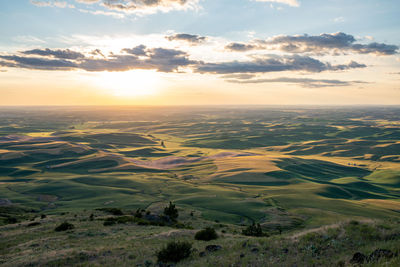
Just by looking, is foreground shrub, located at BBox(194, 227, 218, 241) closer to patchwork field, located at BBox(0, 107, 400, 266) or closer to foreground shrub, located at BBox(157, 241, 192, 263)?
foreground shrub, located at BBox(157, 241, 192, 263)

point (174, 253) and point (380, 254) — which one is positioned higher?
point (380, 254)

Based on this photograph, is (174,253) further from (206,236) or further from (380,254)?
(380,254)

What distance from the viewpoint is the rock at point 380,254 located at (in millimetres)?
13698

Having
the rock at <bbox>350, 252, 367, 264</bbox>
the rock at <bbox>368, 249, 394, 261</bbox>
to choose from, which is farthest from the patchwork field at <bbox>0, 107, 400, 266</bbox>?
the rock at <bbox>350, 252, 367, 264</bbox>

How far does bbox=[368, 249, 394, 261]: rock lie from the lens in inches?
539

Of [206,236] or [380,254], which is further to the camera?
[206,236]

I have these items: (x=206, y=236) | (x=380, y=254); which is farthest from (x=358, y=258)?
(x=206, y=236)

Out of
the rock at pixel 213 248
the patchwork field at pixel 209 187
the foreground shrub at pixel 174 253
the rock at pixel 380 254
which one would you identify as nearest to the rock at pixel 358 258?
the rock at pixel 380 254

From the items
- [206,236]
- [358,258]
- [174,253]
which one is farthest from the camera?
[206,236]

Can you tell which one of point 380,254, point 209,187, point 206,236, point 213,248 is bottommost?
point 209,187

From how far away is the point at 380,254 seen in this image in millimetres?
13977

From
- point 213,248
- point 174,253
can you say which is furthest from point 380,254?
point 174,253

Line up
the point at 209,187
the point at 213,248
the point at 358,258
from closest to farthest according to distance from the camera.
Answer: the point at 358,258
the point at 213,248
the point at 209,187

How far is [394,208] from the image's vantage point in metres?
83.4
